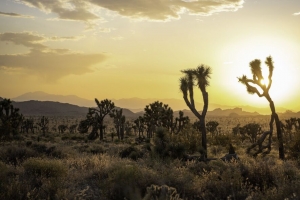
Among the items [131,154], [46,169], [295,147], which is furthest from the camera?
[131,154]

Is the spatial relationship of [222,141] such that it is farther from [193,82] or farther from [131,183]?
[131,183]

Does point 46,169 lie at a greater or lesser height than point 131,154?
greater

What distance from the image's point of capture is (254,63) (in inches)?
883

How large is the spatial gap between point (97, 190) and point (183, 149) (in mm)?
9572

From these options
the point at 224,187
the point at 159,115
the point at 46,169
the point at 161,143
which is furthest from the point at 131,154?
the point at 159,115

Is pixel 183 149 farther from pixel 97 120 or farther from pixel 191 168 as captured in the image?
pixel 97 120

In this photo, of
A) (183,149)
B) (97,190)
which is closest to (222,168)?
(97,190)

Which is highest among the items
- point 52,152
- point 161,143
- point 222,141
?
point 161,143

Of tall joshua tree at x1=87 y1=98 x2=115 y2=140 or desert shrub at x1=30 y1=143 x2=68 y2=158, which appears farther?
tall joshua tree at x1=87 y1=98 x2=115 y2=140

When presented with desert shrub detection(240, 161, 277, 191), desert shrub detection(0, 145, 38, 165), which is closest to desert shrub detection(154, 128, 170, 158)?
desert shrub detection(0, 145, 38, 165)

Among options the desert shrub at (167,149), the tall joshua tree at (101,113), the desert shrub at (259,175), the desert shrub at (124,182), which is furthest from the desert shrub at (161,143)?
the tall joshua tree at (101,113)

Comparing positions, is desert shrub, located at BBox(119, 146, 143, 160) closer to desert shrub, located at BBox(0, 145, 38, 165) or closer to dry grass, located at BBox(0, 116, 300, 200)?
desert shrub, located at BBox(0, 145, 38, 165)

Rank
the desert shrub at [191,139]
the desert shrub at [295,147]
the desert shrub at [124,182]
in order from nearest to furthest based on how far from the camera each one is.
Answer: the desert shrub at [124,182], the desert shrub at [295,147], the desert shrub at [191,139]

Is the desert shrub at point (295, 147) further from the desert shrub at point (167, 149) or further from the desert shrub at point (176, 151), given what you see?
the desert shrub at point (176, 151)
